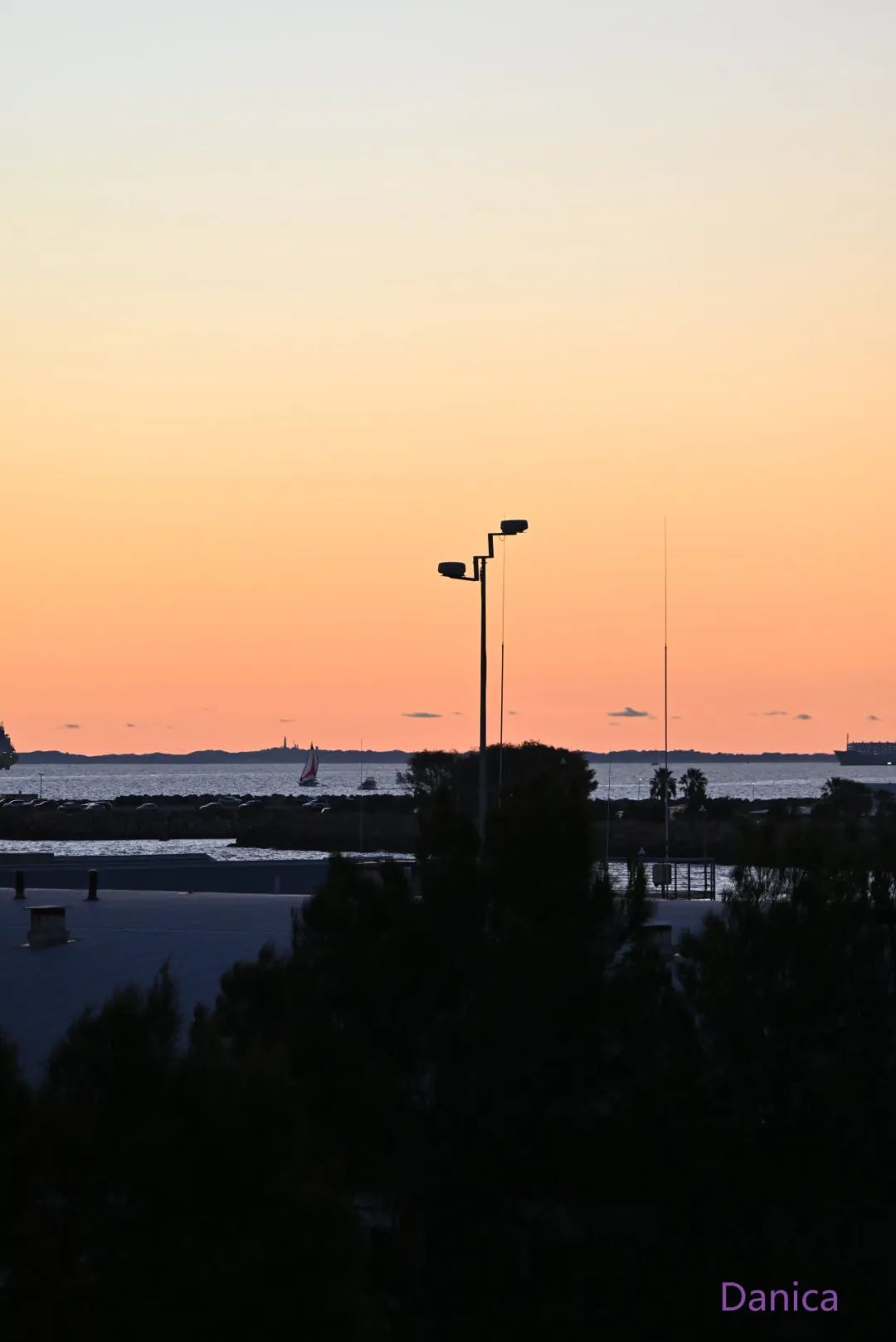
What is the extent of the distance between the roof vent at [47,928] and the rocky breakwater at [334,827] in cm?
6827

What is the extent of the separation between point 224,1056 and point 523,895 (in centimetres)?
710

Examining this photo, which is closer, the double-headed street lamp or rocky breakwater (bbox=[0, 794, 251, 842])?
the double-headed street lamp

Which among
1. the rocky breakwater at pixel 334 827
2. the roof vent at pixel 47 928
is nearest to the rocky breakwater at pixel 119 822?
the rocky breakwater at pixel 334 827

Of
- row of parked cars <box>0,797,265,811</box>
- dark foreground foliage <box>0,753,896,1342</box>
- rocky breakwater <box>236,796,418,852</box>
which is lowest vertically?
dark foreground foliage <box>0,753,896,1342</box>

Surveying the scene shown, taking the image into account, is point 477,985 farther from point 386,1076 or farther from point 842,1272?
point 842,1272

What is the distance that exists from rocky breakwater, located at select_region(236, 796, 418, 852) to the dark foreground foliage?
260 feet

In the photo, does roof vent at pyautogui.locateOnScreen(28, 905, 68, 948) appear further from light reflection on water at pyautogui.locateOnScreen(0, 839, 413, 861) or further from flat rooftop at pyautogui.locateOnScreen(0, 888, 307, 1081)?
light reflection on water at pyautogui.locateOnScreen(0, 839, 413, 861)

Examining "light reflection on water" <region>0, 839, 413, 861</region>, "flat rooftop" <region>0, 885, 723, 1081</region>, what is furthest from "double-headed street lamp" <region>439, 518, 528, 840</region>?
"light reflection on water" <region>0, 839, 413, 861</region>

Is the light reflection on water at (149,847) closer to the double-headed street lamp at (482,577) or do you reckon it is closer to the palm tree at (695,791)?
the palm tree at (695,791)

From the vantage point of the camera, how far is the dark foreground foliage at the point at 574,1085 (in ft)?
44.0

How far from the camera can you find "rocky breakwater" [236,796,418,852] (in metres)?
108

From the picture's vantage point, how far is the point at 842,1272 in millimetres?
13930

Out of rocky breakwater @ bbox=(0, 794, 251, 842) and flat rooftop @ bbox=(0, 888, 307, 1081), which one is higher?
rocky breakwater @ bbox=(0, 794, 251, 842)

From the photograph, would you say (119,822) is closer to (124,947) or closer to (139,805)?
(139,805)
